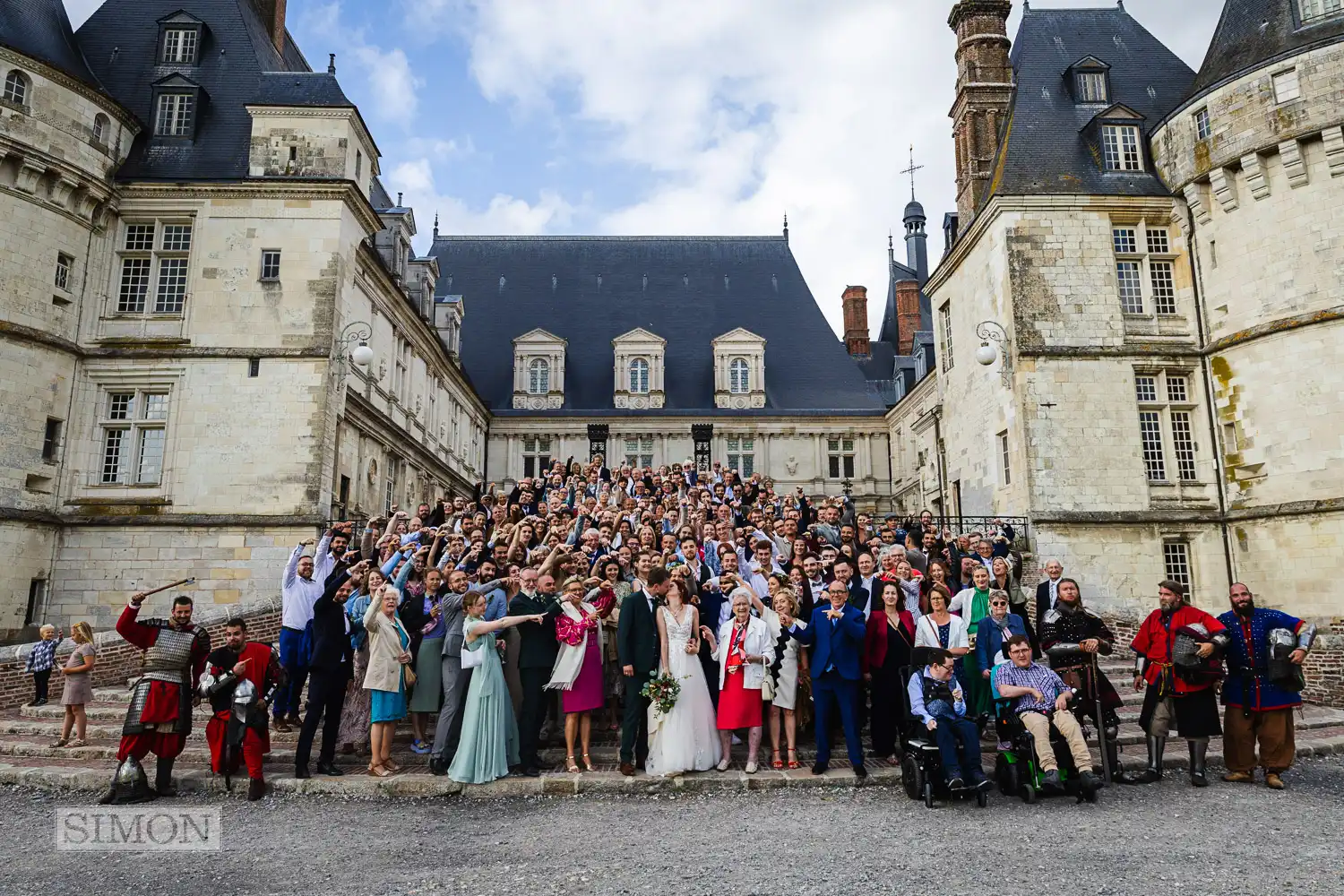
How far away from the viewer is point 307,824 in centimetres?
643

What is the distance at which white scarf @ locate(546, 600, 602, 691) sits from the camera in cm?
760

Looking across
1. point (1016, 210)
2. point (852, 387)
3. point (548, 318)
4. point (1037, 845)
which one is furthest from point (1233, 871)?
point (548, 318)

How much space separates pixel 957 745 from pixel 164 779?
6.69 metres

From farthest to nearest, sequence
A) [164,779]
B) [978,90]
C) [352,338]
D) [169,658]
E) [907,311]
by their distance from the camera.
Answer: [907,311] → [978,90] → [352,338] → [169,658] → [164,779]

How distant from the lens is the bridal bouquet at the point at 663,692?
7461 millimetres

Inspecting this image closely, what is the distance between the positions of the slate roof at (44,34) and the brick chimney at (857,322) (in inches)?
1121

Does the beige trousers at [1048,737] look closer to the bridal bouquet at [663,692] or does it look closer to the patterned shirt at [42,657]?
the bridal bouquet at [663,692]

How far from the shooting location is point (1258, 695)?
7.64 metres

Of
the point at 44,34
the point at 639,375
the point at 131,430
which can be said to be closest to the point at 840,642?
the point at 131,430

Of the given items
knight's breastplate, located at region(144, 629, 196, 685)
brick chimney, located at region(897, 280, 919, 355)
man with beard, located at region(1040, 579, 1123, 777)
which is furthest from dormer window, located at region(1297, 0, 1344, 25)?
knight's breastplate, located at region(144, 629, 196, 685)

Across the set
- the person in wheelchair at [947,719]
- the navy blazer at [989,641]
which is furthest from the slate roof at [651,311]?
the person in wheelchair at [947,719]

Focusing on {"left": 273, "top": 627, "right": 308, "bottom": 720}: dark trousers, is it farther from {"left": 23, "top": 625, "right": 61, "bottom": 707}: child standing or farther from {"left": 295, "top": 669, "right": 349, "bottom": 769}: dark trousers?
{"left": 23, "top": 625, "right": 61, "bottom": 707}: child standing

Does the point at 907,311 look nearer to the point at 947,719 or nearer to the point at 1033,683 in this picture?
the point at 1033,683

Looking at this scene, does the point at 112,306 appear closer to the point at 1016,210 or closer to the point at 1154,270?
the point at 1016,210
